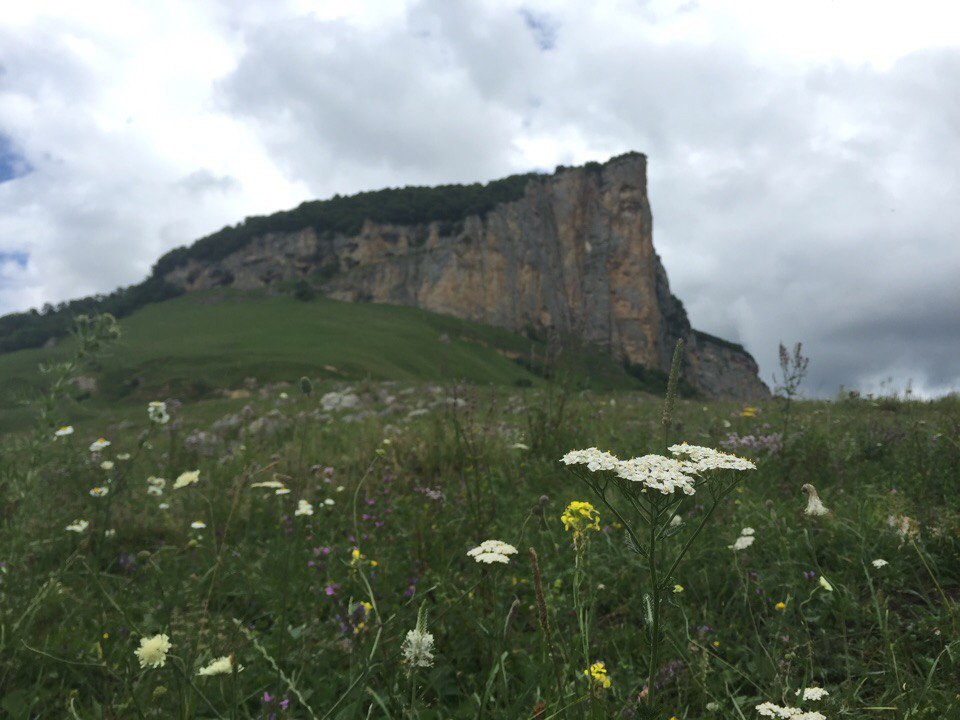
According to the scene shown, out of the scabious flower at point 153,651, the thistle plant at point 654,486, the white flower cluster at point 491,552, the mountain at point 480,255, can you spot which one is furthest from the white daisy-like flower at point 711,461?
the mountain at point 480,255

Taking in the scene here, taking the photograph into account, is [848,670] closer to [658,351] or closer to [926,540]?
[926,540]

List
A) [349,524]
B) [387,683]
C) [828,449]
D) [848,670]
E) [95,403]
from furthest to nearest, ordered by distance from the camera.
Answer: [95,403]
[828,449]
[349,524]
[848,670]
[387,683]

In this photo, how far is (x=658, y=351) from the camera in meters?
142

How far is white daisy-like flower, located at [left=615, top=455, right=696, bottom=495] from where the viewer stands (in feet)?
4.58

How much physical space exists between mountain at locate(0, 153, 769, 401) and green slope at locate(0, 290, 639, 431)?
46.9 feet

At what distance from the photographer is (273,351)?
194 ft

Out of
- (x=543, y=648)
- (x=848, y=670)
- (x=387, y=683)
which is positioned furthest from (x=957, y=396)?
(x=387, y=683)

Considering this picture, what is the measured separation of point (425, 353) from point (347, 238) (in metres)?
76.5

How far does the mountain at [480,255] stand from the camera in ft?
410


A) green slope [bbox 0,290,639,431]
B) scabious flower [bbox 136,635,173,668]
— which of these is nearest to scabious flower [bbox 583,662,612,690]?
scabious flower [bbox 136,635,173,668]

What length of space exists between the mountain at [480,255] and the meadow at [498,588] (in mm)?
115177

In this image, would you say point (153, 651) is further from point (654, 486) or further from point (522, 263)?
point (522, 263)

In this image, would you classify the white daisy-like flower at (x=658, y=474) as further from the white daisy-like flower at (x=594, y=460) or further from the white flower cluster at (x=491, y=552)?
the white flower cluster at (x=491, y=552)

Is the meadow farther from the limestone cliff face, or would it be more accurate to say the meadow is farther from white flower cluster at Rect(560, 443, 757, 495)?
the limestone cliff face
